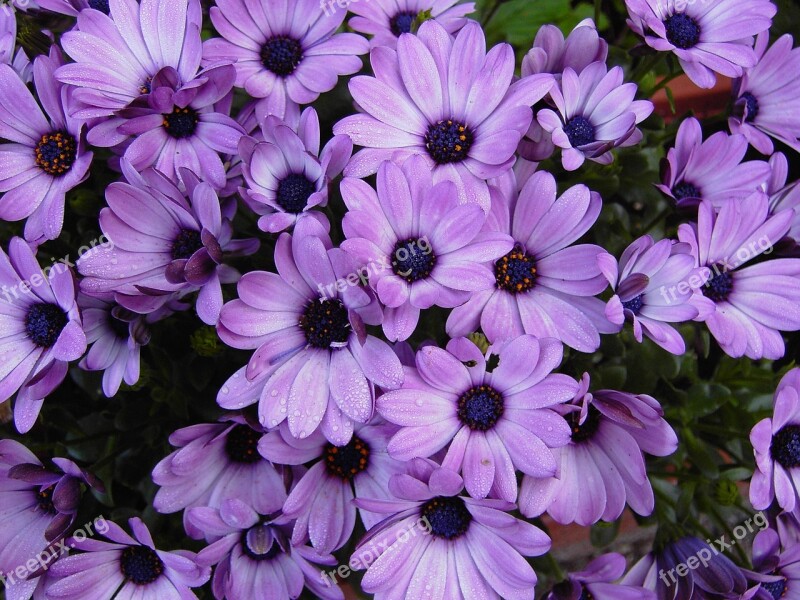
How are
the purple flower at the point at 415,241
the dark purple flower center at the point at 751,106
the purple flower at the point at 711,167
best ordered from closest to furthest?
1. the purple flower at the point at 415,241
2. the purple flower at the point at 711,167
3. the dark purple flower center at the point at 751,106

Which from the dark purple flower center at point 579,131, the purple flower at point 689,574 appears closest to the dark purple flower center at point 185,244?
the dark purple flower center at point 579,131

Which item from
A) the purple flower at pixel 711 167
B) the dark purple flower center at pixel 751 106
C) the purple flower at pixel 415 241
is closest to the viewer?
the purple flower at pixel 415 241

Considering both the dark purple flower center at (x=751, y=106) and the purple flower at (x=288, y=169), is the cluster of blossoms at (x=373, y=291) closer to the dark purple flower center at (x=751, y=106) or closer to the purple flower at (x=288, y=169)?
the purple flower at (x=288, y=169)

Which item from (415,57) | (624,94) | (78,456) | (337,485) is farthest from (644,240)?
(78,456)

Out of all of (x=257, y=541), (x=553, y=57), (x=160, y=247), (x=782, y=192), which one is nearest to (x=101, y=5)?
(x=160, y=247)

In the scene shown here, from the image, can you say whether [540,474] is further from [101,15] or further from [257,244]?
[101,15]

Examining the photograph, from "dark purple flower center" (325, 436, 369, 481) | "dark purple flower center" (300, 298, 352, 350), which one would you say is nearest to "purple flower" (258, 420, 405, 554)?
"dark purple flower center" (325, 436, 369, 481)
